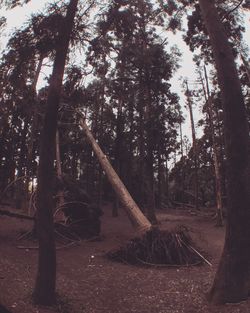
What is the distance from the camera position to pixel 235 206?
6.52 m

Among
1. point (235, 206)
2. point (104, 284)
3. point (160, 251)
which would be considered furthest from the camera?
point (160, 251)

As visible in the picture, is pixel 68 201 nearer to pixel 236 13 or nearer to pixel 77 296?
pixel 77 296

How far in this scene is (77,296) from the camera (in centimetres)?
762

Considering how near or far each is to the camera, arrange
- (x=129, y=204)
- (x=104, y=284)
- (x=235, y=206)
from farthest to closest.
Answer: (x=129, y=204)
(x=104, y=284)
(x=235, y=206)

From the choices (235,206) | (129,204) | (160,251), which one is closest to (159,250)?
(160,251)

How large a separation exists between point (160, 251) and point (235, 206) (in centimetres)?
487

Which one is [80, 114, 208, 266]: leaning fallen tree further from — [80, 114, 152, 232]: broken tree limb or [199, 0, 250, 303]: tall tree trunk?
[199, 0, 250, 303]: tall tree trunk

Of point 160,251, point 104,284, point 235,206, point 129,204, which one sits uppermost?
point 129,204

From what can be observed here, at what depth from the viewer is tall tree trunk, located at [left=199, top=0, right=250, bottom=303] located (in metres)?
6.34

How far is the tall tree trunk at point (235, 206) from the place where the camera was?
6.34 m

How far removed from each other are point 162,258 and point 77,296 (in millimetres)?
3864

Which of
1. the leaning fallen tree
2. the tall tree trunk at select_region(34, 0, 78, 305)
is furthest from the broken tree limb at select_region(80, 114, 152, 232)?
the tall tree trunk at select_region(34, 0, 78, 305)

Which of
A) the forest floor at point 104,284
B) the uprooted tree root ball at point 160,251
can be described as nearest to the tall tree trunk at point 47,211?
the forest floor at point 104,284

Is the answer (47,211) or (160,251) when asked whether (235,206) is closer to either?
(47,211)
